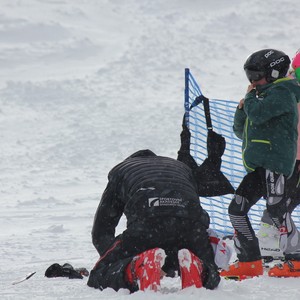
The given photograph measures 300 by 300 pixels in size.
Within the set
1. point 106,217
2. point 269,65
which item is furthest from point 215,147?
point 106,217

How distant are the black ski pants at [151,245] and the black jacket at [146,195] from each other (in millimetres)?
53

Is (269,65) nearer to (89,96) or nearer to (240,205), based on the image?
(240,205)

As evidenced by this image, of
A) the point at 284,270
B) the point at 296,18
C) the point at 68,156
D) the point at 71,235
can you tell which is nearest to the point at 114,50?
the point at 296,18

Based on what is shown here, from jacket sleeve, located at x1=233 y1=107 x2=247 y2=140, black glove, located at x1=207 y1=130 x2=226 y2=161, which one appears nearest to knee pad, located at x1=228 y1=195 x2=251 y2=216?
black glove, located at x1=207 y1=130 x2=226 y2=161

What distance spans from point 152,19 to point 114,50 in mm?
2044

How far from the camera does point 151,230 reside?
4160 mm

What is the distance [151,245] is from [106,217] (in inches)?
16.7

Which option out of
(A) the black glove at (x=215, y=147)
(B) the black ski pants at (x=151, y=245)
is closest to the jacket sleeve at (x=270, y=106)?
(A) the black glove at (x=215, y=147)

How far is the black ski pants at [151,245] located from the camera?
4.11 metres

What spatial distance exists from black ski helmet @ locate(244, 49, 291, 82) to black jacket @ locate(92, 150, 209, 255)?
2.97 feet

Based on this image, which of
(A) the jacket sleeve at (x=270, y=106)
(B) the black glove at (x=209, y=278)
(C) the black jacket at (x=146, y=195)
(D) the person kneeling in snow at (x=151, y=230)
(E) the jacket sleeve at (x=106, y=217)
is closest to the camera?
(D) the person kneeling in snow at (x=151, y=230)

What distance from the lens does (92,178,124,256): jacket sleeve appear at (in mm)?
4484

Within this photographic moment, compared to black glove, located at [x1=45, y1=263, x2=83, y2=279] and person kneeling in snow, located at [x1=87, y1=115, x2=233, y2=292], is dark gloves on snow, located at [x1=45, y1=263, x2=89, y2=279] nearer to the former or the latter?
black glove, located at [x1=45, y1=263, x2=83, y2=279]

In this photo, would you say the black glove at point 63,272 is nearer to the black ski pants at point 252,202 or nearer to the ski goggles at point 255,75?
the black ski pants at point 252,202
